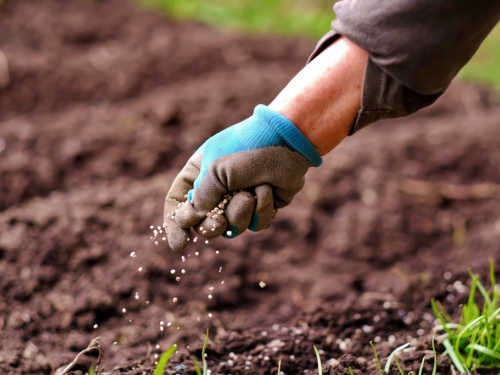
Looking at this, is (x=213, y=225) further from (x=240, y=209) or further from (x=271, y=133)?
(x=271, y=133)

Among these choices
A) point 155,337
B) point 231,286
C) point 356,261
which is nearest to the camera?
point 155,337

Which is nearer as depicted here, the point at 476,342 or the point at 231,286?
the point at 476,342

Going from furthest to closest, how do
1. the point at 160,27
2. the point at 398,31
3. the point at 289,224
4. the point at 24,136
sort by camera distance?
the point at 160,27 < the point at 24,136 < the point at 289,224 < the point at 398,31

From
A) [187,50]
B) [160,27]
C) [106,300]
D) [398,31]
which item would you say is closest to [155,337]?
[106,300]

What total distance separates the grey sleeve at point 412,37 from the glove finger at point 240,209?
433 millimetres

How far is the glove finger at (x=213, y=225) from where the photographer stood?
1.30m

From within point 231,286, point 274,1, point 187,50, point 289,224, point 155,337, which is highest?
point 274,1

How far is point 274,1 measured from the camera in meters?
5.82

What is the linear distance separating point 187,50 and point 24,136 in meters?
1.68

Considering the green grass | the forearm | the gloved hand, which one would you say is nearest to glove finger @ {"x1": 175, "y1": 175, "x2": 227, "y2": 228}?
the gloved hand

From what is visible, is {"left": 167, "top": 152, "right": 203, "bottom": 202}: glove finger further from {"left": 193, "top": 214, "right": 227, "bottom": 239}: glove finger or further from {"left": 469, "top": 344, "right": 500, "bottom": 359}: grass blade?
{"left": 469, "top": 344, "right": 500, "bottom": 359}: grass blade

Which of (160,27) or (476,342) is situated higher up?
(160,27)

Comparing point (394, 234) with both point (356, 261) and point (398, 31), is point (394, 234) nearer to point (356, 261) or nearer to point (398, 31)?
point (356, 261)

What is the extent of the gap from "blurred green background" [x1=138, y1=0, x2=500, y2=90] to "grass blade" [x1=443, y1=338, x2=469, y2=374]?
12.6 ft
